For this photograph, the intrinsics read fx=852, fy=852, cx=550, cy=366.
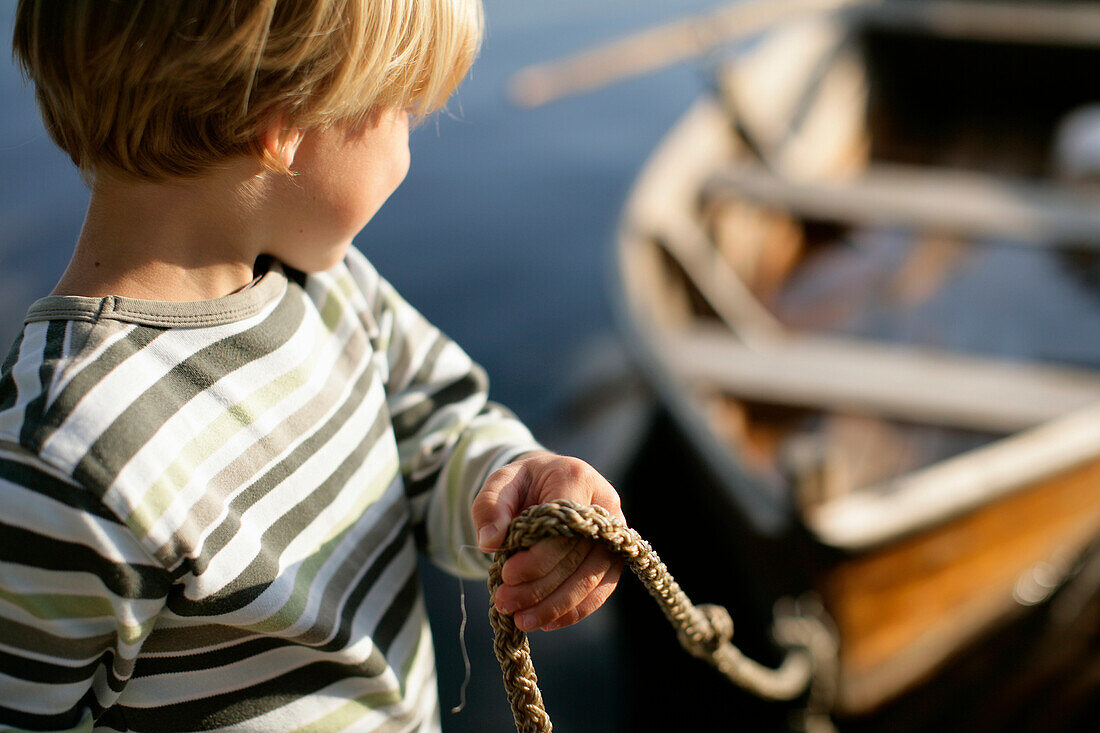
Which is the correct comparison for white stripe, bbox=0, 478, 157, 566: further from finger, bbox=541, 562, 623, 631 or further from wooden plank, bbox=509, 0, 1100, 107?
wooden plank, bbox=509, 0, 1100, 107

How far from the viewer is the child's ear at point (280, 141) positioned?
0.55 metres

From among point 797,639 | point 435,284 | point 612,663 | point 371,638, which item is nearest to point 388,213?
point 435,284

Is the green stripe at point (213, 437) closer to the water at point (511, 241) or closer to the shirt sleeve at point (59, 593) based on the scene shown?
the shirt sleeve at point (59, 593)

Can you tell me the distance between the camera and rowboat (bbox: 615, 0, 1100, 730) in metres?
1.74

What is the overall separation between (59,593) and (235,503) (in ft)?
0.37

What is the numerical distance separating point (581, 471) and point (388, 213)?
14.5 ft

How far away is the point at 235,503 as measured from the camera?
0.57 metres

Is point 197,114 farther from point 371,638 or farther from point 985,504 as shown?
point 985,504

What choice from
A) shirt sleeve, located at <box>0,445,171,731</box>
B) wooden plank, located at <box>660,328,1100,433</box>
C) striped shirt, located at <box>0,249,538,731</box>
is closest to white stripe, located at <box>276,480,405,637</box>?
striped shirt, located at <box>0,249,538,731</box>

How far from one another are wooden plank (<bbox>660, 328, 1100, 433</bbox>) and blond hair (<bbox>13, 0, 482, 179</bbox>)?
5.43 feet

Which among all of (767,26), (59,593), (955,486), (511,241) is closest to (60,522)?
(59,593)

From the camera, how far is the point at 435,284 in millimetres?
4305

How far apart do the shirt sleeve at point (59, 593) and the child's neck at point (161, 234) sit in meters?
0.13

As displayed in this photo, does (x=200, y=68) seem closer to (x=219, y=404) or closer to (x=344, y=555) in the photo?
(x=219, y=404)
